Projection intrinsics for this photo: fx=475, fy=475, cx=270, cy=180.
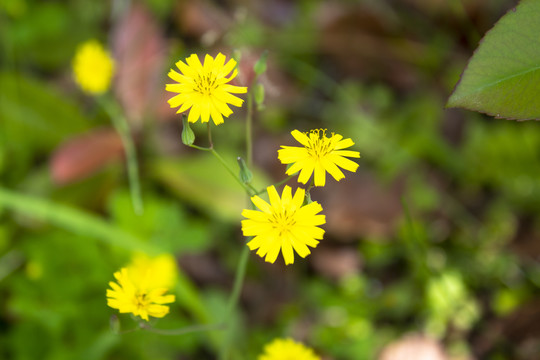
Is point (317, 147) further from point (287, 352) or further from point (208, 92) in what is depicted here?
point (287, 352)

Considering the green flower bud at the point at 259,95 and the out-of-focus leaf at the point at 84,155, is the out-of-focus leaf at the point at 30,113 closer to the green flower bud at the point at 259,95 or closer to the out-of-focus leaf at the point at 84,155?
the out-of-focus leaf at the point at 84,155

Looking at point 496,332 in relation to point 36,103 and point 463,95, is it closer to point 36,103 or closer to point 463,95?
point 463,95

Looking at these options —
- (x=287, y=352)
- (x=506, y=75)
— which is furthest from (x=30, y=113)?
(x=506, y=75)

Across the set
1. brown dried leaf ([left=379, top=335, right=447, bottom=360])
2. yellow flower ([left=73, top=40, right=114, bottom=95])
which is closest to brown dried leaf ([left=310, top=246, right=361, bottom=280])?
brown dried leaf ([left=379, top=335, right=447, bottom=360])

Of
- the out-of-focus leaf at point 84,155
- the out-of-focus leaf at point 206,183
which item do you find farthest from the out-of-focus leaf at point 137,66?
the out-of-focus leaf at point 206,183

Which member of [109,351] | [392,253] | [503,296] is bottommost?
[109,351]

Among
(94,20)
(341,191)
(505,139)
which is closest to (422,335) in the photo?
(341,191)

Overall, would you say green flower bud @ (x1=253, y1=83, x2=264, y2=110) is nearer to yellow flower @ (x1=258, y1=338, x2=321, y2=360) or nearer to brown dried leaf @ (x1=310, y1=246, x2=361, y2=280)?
yellow flower @ (x1=258, y1=338, x2=321, y2=360)

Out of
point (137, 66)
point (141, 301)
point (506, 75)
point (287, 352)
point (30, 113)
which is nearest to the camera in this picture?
point (506, 75)
